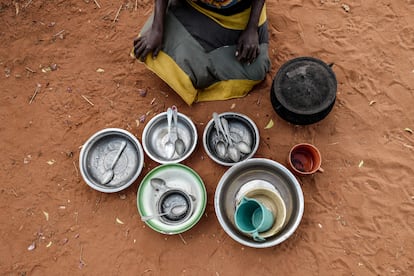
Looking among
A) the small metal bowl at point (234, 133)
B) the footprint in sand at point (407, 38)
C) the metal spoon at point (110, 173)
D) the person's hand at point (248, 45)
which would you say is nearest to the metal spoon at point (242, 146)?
the small metal bowl at point (234, 133)

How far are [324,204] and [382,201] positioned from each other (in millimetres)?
329

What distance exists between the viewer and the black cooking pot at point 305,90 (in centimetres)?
224

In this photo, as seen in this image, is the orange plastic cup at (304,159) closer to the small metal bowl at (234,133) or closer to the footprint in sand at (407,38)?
the small metal bowl at (234,133)

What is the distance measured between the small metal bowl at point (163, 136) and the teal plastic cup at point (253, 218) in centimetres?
50

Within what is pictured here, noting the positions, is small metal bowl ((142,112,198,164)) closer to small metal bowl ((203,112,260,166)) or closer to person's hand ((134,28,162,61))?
small metal bowl ((203,112,260,166))

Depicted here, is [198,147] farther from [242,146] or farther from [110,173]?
[110,173]

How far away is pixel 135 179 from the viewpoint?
2309mm

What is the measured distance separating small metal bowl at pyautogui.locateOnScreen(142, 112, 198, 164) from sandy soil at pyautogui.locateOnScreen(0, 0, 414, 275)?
0.09m

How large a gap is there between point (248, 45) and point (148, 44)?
23.3 inches

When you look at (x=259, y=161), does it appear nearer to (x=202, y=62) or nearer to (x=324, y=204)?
(x=324, y=204)

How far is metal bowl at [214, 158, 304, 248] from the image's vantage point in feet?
6.72

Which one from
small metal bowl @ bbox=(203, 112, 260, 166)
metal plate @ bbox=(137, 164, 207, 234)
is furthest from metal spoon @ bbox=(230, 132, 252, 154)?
metal plate @ bbox=(137, 164, 207, 234)

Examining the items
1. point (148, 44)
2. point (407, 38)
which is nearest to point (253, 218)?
point (148, 44)

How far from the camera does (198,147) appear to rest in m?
2.44
